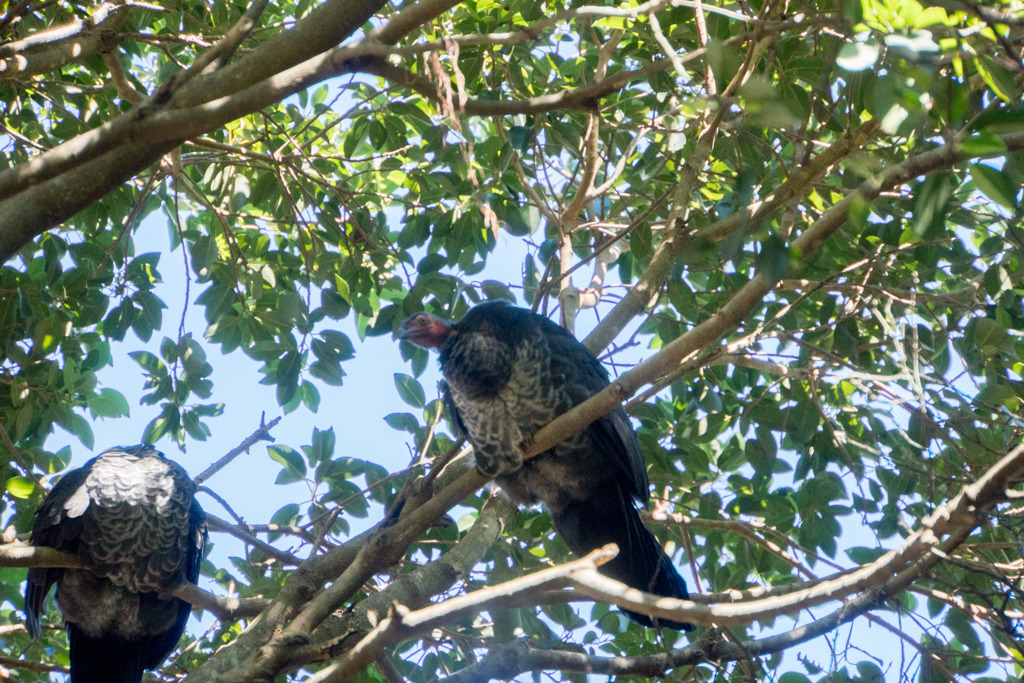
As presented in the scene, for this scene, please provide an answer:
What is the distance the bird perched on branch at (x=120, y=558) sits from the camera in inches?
145

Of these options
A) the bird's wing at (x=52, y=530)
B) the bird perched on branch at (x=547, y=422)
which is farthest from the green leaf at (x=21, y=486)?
the bird perched on branch at (x=547, y=422)

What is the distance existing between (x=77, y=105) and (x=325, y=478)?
235 cm

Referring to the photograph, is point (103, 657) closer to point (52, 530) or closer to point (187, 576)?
point (187, 576)

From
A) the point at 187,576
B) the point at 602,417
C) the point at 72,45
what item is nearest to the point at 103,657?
the point at 187,576

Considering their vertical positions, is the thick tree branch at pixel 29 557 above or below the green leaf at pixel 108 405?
below

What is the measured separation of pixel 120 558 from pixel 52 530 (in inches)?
11.9

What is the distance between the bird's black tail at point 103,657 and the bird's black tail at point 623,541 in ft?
6.85

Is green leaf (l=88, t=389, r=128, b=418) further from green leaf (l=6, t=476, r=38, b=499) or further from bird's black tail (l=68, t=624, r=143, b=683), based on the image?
bird's black tail (l=68, t=624, r=143, b=683)

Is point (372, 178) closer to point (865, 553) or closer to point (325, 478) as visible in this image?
point (325, 478)

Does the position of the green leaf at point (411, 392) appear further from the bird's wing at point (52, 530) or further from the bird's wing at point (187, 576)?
the bird's wing at point (52, 530)

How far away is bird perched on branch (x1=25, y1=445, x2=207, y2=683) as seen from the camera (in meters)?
3.69

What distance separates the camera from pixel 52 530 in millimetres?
3656

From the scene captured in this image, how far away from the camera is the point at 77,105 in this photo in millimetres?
4469

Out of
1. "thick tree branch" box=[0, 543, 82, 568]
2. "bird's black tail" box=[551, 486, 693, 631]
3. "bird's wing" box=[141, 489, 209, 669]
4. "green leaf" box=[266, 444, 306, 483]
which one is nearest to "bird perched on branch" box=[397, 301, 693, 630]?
"bird's black tail" box=[551, 486, 693, 631]
